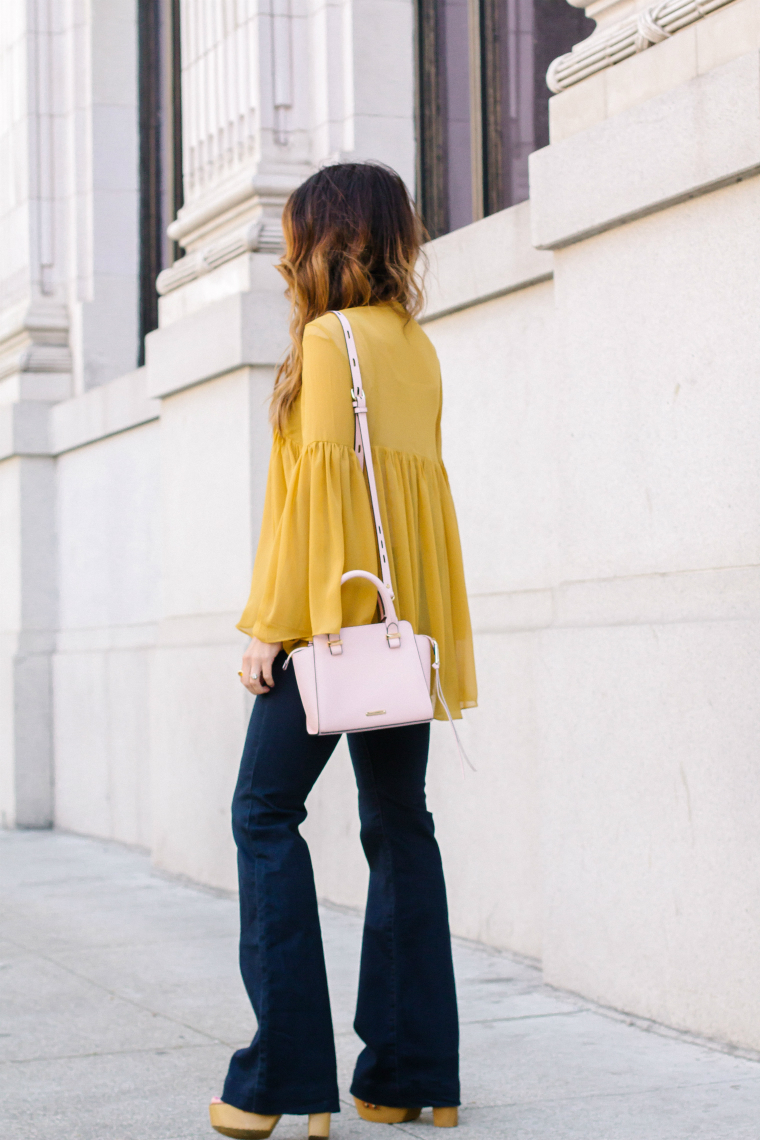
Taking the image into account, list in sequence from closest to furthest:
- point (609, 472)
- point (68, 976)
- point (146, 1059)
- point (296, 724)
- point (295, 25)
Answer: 1. point (296, 724)
2. point (146, 1059)
3. point (609, 472)
4. point (68, 976)
5. point (295, 25)

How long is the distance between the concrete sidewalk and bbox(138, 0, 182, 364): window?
4819mm

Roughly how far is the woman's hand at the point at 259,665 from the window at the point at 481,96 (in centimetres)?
390

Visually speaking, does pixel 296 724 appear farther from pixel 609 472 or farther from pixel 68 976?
pixel 68 976

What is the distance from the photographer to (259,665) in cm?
315

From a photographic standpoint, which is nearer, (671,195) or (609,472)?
(671,195)

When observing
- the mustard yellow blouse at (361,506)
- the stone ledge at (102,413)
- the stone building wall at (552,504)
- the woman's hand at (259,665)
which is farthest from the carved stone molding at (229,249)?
the woman's hand at (259,665)

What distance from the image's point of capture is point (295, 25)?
22.8 ft

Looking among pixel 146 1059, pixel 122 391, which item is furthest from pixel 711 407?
pixel 122 391

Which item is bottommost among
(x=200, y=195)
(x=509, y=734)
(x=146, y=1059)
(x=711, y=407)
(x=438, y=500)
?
(x=146, y=1059)

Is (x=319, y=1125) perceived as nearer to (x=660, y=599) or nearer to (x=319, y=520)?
(x=319, y=520)

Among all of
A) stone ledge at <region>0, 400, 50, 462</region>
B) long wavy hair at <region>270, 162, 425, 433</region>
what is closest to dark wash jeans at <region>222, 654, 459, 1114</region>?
long wavy hair at <region>270, 162, 425, 433</region>

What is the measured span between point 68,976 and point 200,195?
4010 mm

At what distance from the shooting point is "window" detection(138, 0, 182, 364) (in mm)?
9453

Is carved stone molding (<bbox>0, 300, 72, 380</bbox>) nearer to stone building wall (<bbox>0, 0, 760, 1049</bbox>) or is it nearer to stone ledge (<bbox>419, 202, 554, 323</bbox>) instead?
stone building wall (<bbox>0, 0, 760, 1049</bbox>)
